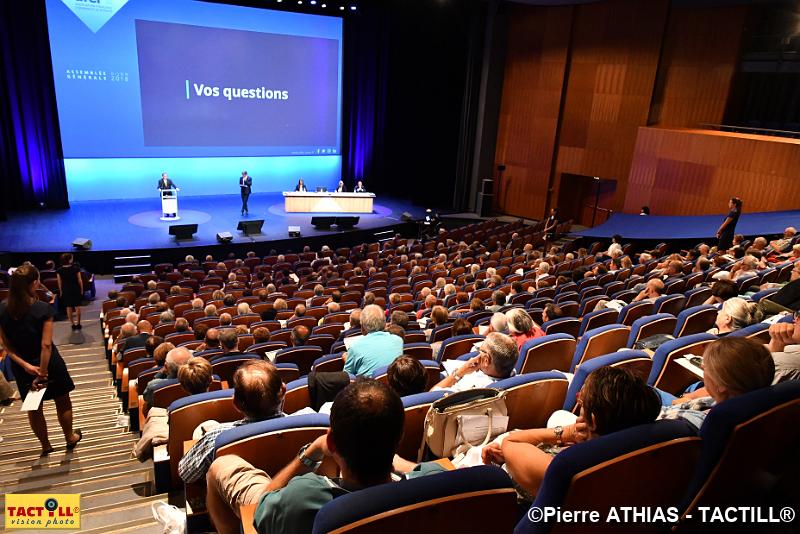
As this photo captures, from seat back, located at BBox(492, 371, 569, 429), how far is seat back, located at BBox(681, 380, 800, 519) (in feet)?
2.69

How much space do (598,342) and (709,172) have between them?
11064 mm

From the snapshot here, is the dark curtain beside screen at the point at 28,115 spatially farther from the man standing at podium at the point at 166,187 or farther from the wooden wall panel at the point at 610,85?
the wooden wall panel at the point at 610,85

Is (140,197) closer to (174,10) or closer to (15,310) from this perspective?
(174,10)

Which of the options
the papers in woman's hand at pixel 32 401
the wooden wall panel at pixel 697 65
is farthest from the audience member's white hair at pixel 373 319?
the wooden wall panel at pixel 697 65

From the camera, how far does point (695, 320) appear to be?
4.28 m

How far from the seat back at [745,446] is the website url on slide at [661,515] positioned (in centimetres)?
3

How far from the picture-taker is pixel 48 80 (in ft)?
43.1

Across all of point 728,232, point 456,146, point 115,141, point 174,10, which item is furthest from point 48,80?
Result: point 728,232

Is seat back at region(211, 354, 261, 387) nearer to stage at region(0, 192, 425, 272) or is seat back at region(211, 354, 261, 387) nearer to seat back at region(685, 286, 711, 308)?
seat back at region(685, 286, 711, 308)

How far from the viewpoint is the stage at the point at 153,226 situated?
37.1 ft

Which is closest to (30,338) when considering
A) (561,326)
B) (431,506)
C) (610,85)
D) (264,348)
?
(264,348)

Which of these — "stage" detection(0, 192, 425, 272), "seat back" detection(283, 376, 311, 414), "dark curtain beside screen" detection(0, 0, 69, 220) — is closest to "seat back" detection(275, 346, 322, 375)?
"seat back" detection(283, 376, 311, 414)

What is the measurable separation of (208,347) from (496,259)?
22.2 feet

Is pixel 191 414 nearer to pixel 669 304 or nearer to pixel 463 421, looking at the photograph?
pixel 463 421
